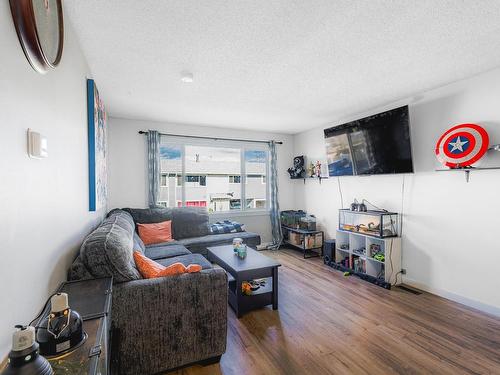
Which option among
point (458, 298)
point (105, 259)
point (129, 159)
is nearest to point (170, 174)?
point (129, 159)

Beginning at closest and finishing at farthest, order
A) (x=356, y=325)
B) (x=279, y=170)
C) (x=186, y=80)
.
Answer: (x=356, y=325), (x=186, y=80), (x=279, y=170)

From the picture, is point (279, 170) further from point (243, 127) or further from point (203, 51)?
point (203, 51)

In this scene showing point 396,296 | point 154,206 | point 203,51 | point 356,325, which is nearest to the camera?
point 203,51

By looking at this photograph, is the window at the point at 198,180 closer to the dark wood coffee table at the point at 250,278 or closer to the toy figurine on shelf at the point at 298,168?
the toy figurine on shelf at the point at 298,168

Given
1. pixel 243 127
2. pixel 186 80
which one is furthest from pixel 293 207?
pixel 186 80

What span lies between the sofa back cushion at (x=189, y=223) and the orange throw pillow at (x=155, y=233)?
0.62 ft

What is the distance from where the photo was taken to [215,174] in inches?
201

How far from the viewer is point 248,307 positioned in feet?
8.93

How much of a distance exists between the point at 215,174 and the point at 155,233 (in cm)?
168

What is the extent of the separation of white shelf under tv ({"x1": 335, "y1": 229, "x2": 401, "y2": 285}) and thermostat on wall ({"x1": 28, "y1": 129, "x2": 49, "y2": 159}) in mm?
3609

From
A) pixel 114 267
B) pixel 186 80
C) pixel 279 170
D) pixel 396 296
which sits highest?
pixel 186 80

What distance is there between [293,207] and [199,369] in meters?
4.24

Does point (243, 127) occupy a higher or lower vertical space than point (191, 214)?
higher

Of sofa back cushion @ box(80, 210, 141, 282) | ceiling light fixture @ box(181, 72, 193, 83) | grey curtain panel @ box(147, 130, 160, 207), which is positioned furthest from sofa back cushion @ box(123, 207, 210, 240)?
sofa back cushion @ box(80, 210, 141, 282)
